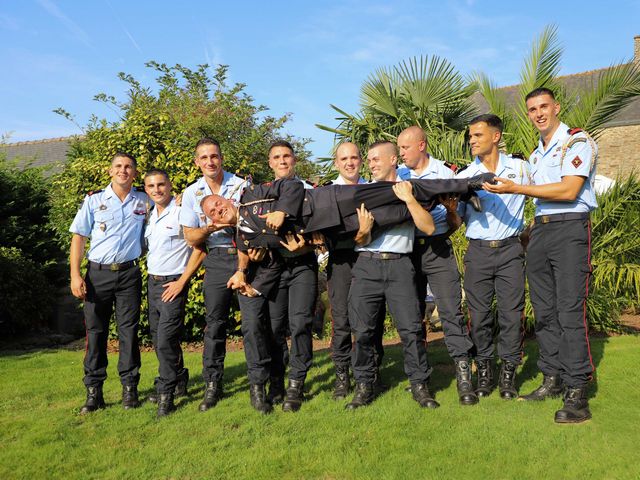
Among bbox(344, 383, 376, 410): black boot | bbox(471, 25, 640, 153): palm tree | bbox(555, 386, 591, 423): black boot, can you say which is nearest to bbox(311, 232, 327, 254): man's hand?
bbox(344, 383, 376, 410): black boot

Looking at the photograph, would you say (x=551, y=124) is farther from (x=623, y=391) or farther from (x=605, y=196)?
(x=605, y=196)

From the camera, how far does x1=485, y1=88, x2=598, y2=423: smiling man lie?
13.6 ft

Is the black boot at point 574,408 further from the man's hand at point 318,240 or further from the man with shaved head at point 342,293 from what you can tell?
the man's hand at point 318,240

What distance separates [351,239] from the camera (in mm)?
4543

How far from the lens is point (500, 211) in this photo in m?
4.70

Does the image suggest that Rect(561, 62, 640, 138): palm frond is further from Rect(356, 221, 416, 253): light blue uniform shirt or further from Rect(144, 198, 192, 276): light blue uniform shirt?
Rect(144, 198, 192, 276): light blue uniform shirt

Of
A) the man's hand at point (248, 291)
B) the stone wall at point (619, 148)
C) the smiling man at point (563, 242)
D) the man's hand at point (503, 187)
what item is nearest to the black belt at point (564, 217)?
the smiling man at point (563, 242)

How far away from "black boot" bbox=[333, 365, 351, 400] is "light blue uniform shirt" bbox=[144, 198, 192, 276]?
1695 millimetres

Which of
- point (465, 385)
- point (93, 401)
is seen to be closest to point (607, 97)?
point (465, 385)

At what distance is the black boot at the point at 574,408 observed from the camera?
4047mm

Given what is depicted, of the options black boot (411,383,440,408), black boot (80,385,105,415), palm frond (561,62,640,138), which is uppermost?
palm frond (561,62,640,138)

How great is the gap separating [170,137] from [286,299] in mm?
4433

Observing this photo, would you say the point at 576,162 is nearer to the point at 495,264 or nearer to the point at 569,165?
the point at 569,165

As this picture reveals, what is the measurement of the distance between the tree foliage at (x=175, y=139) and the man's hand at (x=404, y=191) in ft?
13.9
